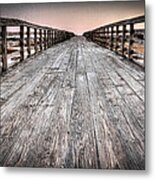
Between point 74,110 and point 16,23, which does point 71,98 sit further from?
point 16,23

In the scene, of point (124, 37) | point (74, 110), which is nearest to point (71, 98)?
point (74, 110)

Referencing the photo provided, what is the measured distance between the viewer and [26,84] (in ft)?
7.01

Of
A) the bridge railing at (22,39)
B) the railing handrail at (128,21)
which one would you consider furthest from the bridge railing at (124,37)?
the bridge railing at (22,39)

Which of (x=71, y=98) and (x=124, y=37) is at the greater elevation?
(x=124, y=37)

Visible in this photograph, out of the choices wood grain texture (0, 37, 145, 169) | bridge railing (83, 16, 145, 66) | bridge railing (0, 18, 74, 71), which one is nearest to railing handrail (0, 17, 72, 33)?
bridge railing (0, 18, 74, 71)

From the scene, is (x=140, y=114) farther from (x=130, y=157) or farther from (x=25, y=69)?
(x=25, y=69)

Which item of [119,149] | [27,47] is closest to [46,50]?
[27,47]

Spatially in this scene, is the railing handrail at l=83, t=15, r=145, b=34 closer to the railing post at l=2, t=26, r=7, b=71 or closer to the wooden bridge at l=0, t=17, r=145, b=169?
the wooden bridge at l=0, t=17, r=145, b=169

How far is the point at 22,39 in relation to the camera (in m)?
2.18

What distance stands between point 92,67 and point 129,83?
0.21 metres

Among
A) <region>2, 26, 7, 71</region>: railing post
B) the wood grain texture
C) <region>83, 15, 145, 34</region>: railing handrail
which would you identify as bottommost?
the wood grain texture

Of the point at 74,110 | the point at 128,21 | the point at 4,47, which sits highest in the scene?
the point at 128,21

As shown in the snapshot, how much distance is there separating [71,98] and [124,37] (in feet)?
1.39

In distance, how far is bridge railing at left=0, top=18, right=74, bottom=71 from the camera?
2.12 metres
